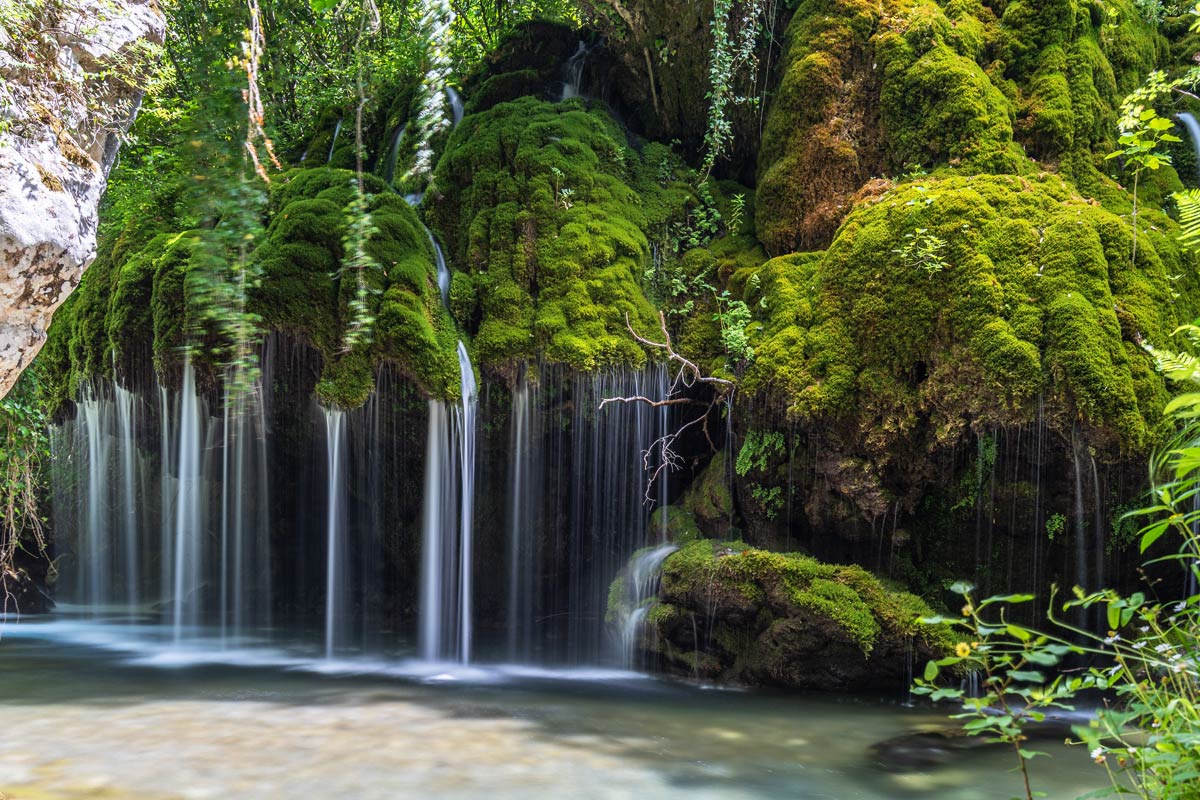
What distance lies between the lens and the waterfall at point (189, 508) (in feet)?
27.0

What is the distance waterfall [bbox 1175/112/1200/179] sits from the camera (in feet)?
26.5

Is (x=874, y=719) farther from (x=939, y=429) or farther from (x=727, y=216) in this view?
(x=727, y=216)

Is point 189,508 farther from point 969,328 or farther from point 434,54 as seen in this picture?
point 969,328

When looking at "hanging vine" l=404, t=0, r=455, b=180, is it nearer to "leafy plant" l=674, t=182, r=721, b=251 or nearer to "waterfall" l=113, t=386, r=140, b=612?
"leafy plant" l=674, t=182, r=721, b=251

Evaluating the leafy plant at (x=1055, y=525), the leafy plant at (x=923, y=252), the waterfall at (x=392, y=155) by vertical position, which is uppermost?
the waterfall at (x=392, y=155)

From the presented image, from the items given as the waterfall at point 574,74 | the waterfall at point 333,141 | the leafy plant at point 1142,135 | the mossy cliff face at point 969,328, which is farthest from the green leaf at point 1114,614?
the waterfall at point 333,141

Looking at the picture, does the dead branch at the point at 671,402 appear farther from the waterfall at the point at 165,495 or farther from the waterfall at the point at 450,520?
the waterfall at the point at 165,495

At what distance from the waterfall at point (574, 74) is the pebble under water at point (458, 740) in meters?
7.51

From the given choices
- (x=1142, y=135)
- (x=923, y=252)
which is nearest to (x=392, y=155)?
(x=923, y=252)

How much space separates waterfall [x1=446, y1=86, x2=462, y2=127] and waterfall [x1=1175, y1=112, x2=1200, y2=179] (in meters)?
8.06

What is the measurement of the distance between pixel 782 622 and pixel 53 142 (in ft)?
19.4

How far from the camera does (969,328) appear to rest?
20.7 feet

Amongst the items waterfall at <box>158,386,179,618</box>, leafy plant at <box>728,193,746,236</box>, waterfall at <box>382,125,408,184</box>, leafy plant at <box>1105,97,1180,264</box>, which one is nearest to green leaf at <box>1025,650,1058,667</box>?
leafy plant at <box>1105,97,1180,264</box>

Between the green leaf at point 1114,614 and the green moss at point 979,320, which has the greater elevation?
the green moss at point 979,320
